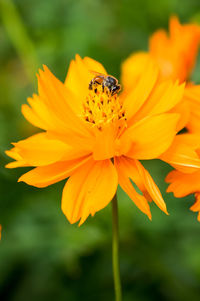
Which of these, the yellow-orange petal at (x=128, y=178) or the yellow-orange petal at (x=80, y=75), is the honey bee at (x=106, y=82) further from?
the yellow-orange petal at (x=128, y=178)

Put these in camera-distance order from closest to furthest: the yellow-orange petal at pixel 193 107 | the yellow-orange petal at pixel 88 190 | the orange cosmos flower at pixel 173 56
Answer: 1. the yellow-orange petal at pixel 88 190
2. the yellow-orange petal at pixel 193 107
3. the orange cosmos flower at pixel 173 56

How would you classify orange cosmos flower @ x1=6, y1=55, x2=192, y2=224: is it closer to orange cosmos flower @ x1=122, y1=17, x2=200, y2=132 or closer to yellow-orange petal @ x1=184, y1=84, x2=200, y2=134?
yellow-orange petal @ x1=184, y1=84, x2=200, y2=134

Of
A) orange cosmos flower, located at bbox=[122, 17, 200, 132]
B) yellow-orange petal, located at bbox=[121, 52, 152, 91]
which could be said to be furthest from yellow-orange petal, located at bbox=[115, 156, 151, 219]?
yellow-orange petal, located at bbox=[121, 52, 152, 91]

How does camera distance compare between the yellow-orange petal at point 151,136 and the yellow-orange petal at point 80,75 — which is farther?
the yellow-orange petal at point 80,75

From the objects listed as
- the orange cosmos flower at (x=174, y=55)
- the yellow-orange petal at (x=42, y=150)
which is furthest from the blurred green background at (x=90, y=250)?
the yellow-orange petal at (x=42, y=150)

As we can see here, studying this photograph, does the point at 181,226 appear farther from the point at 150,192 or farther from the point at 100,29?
the point at 100,29

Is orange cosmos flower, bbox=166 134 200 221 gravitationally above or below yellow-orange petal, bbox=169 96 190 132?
below
